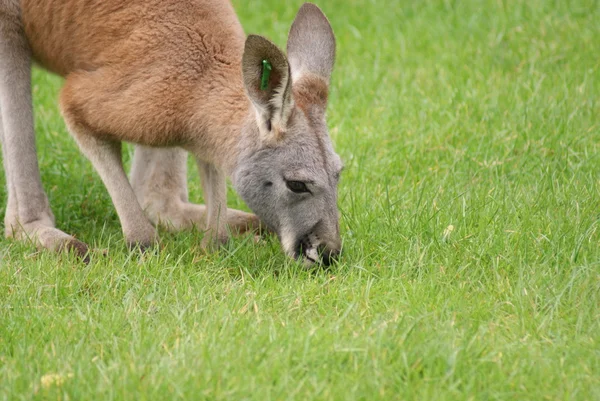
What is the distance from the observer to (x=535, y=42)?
7.72m

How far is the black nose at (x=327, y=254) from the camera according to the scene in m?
4.57

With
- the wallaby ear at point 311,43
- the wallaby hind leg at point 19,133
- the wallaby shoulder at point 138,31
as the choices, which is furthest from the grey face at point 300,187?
the wallaby hind leg at point 19,133

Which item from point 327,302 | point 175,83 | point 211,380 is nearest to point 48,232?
point 175,83

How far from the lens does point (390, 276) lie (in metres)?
4.51

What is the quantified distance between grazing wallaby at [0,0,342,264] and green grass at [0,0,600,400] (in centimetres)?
28

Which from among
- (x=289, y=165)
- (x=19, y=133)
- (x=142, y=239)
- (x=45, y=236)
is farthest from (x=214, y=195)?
(x=19, y=133)

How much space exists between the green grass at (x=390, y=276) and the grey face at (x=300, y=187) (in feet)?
0.49

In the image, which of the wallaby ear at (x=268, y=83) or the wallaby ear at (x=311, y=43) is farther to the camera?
the wallaby ear at (x=311, y=43)

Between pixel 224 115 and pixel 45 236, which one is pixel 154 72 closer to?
pixel 224 115

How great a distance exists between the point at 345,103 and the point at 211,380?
4.05m

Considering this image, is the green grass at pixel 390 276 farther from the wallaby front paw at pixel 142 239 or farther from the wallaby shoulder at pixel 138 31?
the wallaby shoulder at pixel 138 31

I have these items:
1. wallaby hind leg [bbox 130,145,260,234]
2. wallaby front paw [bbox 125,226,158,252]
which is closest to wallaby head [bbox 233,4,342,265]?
wallaby front paw [bbox 125,226,158,252]

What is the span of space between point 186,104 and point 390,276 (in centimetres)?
136

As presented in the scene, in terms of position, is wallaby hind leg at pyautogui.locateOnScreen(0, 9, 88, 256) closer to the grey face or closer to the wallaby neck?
the wallaby neck
